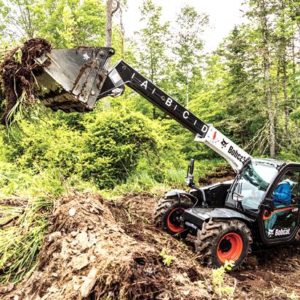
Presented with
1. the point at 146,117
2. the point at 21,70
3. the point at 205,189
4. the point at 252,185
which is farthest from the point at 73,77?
the point at 146,117

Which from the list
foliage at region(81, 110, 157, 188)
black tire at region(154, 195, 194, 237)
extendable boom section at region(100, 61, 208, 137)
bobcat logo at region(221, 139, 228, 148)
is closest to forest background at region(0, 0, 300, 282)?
foliage at region(81, 110, 157, 188)

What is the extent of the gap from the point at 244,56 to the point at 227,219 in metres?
10.8

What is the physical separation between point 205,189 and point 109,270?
356 cm

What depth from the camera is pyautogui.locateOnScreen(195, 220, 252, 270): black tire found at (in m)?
5.14

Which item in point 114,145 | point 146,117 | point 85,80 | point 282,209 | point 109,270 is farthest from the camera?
point 146,117

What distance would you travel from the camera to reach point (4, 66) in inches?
179

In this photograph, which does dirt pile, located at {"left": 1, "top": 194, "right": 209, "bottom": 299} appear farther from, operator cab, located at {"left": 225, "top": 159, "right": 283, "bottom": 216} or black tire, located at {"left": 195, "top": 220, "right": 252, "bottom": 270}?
operator cab, located at {"left": 225, "top": 159, "right": 283, "bottom": 216}

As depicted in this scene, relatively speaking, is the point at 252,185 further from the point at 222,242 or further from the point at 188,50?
the point at 188,50

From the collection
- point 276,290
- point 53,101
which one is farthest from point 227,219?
point 53,101

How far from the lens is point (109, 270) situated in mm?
3234

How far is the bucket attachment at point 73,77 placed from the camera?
4.54m

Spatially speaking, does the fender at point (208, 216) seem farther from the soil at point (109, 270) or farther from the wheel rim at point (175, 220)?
the wheel rim at point (175, 220)

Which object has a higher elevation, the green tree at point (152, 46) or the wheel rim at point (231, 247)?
the green tree at point (152, 46)

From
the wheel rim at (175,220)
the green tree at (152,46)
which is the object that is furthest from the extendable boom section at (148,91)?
the green tree at (152,46)
